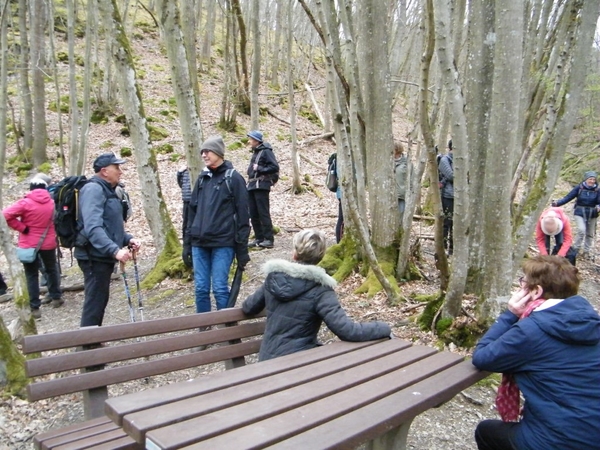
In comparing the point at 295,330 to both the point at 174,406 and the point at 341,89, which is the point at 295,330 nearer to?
the point at 174,406

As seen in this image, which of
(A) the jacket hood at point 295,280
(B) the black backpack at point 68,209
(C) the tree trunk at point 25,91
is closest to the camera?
(A) the jacket hood at point 295,280

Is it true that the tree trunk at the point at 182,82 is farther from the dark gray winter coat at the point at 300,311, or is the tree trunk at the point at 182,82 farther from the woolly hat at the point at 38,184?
the dark gray winter coat at the point at 300,311

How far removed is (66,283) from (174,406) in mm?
7507

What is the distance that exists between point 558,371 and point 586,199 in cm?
928

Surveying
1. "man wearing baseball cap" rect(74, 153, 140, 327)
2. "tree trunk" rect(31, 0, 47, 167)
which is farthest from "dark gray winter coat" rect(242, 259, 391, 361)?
"tree trunk" rect(31, 0, 47, 167)

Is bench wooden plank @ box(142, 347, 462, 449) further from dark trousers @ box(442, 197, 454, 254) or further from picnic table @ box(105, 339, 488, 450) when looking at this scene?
dark trousers @ box(442, 197, 454, 254)

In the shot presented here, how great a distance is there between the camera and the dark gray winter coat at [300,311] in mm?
3010

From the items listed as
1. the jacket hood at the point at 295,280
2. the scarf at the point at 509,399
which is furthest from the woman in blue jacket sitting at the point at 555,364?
the jacket hood at the point at 295,280

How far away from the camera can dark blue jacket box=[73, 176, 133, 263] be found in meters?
4.27

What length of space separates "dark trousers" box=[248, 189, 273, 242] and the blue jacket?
6.89 meters

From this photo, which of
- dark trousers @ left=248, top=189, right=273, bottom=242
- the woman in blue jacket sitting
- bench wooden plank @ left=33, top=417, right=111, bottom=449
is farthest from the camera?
dark trousers @ left=248, top=189, right=273, bottom=242

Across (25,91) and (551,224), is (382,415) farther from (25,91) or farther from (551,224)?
(25,91)

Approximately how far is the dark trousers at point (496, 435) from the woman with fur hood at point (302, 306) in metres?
0.82

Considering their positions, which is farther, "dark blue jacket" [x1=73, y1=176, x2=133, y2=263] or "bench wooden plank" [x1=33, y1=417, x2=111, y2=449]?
"dark blue jacket" [x1=73, y1=176, x2=133, y2=263]
